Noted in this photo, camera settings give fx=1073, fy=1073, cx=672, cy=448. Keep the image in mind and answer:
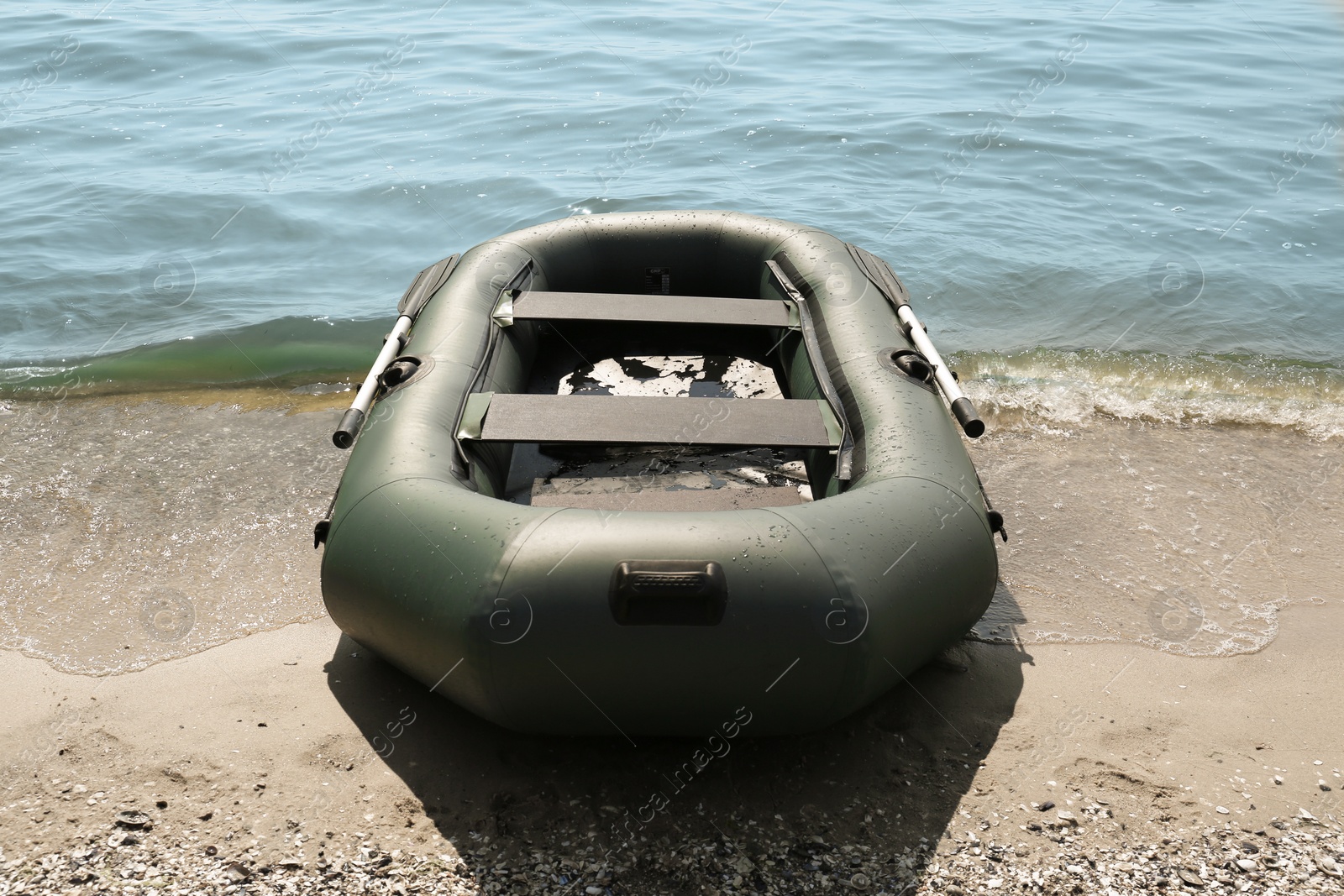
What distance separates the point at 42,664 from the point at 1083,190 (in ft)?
28.0

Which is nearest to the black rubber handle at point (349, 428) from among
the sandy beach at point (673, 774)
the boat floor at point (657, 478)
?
the boat floor at point (657, 478)

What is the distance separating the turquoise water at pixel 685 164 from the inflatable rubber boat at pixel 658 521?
2.40 meters

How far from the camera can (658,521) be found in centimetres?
279

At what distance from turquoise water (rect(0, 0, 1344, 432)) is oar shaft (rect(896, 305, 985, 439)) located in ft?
6.70

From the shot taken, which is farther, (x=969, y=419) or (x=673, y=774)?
(x=969, y=419)

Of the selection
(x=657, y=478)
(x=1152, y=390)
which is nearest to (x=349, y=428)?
(x=657, y=478)

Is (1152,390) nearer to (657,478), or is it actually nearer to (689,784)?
(657,478)

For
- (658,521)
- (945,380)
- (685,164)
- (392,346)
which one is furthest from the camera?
(685,164)

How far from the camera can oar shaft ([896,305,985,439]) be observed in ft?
11.3

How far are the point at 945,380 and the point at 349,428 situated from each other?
6.54ft

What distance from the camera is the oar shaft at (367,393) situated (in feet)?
10.9

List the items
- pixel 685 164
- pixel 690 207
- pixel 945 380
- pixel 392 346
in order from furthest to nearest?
pixel 685 164, pixel 690 207, pixel 392 346, pixel 945 380

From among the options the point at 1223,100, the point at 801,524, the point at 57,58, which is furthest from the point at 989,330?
the point at 57,58

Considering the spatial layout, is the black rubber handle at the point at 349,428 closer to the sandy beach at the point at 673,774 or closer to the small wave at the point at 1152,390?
the sandy beach at the point at 673,774
